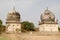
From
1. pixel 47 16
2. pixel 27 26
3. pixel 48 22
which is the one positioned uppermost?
pixel 47 16

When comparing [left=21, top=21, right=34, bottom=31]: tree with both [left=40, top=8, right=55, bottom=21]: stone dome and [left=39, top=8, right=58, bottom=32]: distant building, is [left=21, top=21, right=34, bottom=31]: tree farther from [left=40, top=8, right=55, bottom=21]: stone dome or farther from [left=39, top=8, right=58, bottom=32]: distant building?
[left=40, top=8, right=55, bottom=21]: stone dome

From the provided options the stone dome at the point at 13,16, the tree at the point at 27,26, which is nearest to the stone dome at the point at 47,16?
the stone dome at the point at 13,16

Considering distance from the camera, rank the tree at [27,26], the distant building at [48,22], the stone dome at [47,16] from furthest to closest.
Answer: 1. the tree at [27,26]
2. the stone dome at [47,16]
3. the distant building at [48,22]

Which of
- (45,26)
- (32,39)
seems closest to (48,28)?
(45,26)

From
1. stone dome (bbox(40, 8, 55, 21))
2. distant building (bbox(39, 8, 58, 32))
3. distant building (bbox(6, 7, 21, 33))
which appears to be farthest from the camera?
stone dome (bbox(40, 8, 55, 21))

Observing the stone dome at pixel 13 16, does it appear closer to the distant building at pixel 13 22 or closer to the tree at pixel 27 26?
the distant building at pixel 13 22

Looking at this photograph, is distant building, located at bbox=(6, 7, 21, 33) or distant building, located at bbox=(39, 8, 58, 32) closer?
distant building, located at bbox=(6, 7, 21, 33)

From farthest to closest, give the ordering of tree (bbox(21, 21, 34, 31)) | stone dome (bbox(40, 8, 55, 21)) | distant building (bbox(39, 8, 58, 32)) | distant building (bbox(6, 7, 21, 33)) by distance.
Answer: tree (bbox(21, 21, 34, 31)), stone dome (bbox(40, 8, 55, 21)), distant building (bbox(39, 8, 58, 32)), distant building (bbox(6, 7, 21, 33))

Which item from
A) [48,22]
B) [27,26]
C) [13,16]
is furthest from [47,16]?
[27,26]

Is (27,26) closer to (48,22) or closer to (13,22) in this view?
(13,22)

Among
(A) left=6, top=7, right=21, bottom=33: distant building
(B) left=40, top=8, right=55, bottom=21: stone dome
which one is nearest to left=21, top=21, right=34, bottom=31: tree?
(A) left=6, top=7, right=21, bottom=33: distant building

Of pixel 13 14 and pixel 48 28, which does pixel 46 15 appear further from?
pixel 13 14

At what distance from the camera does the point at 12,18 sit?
139 feet

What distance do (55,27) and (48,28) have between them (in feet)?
4.47
